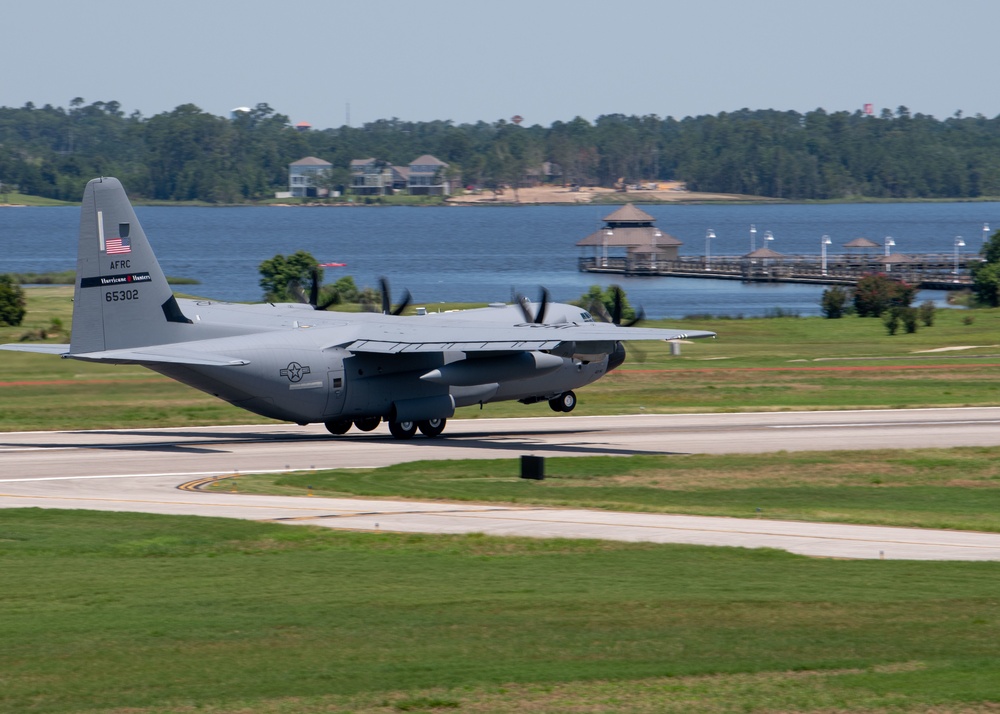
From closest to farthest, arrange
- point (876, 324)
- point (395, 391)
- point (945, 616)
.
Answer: point (945, 616) → point (395, 391) → point (876, 324)

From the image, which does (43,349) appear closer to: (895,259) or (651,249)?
(895,259)

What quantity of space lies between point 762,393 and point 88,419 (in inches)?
1103

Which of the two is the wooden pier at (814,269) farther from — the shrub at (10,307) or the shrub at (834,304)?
the shrub at (10,307)

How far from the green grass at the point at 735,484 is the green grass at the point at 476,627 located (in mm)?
6440

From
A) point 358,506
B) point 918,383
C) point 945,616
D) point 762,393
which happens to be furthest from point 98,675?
point 918,383

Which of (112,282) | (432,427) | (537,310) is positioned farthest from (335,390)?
(537,310)

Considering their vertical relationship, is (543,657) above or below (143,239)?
below

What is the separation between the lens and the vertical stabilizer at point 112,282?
3891cm

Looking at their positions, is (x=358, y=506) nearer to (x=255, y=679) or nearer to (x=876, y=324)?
(x=255, y=679)

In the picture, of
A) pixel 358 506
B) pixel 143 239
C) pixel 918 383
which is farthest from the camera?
pixel 918 383

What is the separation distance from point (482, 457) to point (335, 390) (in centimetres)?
548

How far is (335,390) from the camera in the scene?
1641 inches

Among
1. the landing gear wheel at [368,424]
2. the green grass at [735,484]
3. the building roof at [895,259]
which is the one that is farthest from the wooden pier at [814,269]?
the green grass at [735,484]

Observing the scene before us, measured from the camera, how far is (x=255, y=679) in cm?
1503
